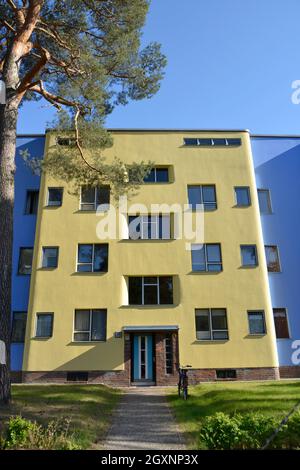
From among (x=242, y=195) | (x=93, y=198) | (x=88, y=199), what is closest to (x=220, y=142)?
(x=242, y=195)

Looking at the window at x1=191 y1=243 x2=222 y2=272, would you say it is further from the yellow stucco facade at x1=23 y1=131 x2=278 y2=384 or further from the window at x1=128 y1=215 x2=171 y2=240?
the window at x1=128 y1=215 x2=171 y2=240

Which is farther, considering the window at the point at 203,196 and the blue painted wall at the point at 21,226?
the window at the point at 203,196

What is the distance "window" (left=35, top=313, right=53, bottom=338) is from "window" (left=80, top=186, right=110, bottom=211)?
6216 mm

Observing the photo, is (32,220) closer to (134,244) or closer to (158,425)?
(134,244)

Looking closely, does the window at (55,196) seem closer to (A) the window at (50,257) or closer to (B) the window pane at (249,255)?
(A) the window at (50,257)

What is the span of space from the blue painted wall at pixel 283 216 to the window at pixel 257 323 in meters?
1.23

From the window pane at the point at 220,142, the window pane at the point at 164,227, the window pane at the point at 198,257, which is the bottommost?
the window pane at the point at 198,257

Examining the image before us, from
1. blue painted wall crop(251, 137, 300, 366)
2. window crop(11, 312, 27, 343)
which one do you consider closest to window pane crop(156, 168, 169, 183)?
blue painted wall crop(251, 137, 300, 366)

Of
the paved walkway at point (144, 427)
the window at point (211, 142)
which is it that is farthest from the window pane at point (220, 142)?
the paved walkway at point (144, 427)

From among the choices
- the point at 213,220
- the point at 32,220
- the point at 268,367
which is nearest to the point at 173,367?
the point at 268,367

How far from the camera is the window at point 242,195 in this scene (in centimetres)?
2127

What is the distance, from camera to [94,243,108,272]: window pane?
64.7 feet

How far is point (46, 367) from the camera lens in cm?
1783

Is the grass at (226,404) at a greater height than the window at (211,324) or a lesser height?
lesser
